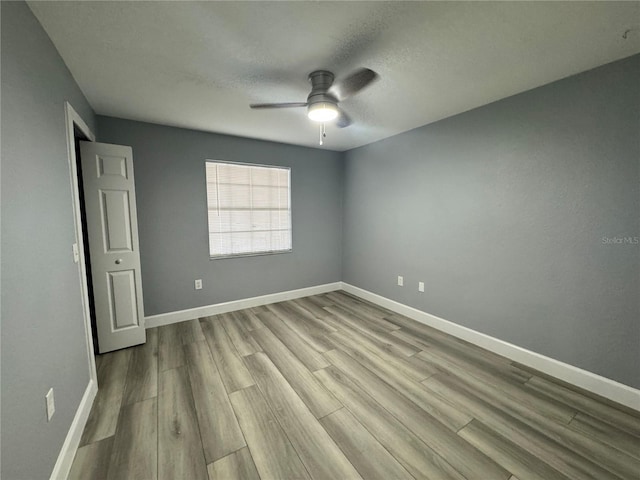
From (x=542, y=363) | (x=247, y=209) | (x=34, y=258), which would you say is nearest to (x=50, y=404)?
(x=34, y=258)

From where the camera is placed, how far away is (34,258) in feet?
3.86

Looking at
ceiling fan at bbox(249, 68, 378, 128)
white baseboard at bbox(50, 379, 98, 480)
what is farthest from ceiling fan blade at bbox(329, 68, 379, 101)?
white baseboard at bbox(50, 379, 98, 480)

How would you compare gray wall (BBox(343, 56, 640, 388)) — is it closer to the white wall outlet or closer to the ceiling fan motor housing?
the ceiling fan motor housing

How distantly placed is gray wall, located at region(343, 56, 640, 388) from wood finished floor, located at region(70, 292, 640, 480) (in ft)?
1.48

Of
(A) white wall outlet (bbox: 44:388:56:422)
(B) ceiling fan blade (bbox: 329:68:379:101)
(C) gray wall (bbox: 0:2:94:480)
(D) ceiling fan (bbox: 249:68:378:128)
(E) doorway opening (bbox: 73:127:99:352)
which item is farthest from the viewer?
(E) doorway opening (bbox: 73:127:99:352)

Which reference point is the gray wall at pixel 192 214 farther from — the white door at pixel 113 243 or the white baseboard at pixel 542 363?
the white baseboard at pixel 542 363

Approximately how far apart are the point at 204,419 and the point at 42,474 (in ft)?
2.45

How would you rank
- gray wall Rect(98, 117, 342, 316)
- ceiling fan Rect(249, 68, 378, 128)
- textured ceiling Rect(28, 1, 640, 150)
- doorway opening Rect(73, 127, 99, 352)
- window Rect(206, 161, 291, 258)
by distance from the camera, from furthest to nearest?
window Rect(206, 161, 291, 258), gray wall Rect(98, 117, 342, 316), doorway opening Rect(73, 127, 99, 352), ceiling fan Rect(249, 68, 378, 128), textured ceiling Rect(28, 1, 640, 150)

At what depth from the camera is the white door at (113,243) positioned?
7.68ft

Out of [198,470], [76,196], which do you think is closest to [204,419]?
[198,470]

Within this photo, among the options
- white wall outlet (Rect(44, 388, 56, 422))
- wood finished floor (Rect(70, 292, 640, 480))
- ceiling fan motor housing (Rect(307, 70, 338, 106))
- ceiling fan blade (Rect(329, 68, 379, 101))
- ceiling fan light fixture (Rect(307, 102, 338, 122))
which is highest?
ceiling fan motor housing (Rect(307, 70, 338, 106))

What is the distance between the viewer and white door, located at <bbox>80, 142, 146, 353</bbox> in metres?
2.34

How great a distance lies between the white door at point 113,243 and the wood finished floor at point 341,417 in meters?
0.28

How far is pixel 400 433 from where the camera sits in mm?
1571
